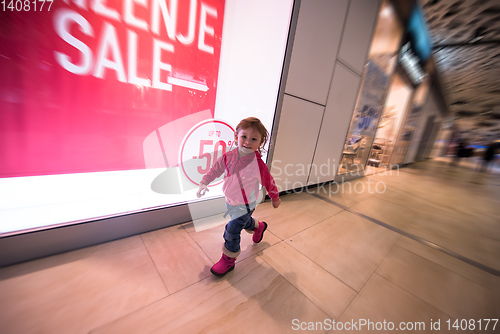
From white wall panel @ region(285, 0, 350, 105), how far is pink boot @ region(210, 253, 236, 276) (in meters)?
1.75

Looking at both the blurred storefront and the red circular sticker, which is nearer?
the red circular sticker

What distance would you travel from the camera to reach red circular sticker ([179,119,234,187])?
1.48 m

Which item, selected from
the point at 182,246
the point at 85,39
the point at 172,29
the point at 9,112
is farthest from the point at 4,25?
the point at 182,246

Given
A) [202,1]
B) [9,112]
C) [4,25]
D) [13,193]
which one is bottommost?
[13,193]

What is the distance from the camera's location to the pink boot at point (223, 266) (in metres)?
1.08

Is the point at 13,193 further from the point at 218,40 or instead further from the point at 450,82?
the point at 450,82

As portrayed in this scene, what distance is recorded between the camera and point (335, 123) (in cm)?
282

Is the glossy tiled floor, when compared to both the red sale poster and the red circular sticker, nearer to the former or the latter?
the red circular sticker

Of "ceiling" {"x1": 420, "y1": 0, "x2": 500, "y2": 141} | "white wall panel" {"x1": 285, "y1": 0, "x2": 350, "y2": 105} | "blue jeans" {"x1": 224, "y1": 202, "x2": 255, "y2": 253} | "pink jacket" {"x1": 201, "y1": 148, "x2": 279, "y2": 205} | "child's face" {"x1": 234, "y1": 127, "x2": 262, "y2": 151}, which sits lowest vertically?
"blue jeans" {"x1": 224, "y1": 202, "x2": 255, "y2": 253}

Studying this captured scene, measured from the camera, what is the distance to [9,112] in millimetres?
876

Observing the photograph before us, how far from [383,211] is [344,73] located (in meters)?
2.09

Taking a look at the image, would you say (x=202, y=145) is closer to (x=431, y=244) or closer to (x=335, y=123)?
(x=335, y=123)

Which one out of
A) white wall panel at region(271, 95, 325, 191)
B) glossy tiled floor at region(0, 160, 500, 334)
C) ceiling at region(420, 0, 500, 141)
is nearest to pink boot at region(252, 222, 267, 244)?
glossy tiled floor at region(0, 160, 500, 334)

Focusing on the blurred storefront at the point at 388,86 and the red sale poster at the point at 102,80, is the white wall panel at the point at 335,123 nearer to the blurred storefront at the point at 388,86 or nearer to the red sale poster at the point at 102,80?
the blurred storefront at the point at 388,86
